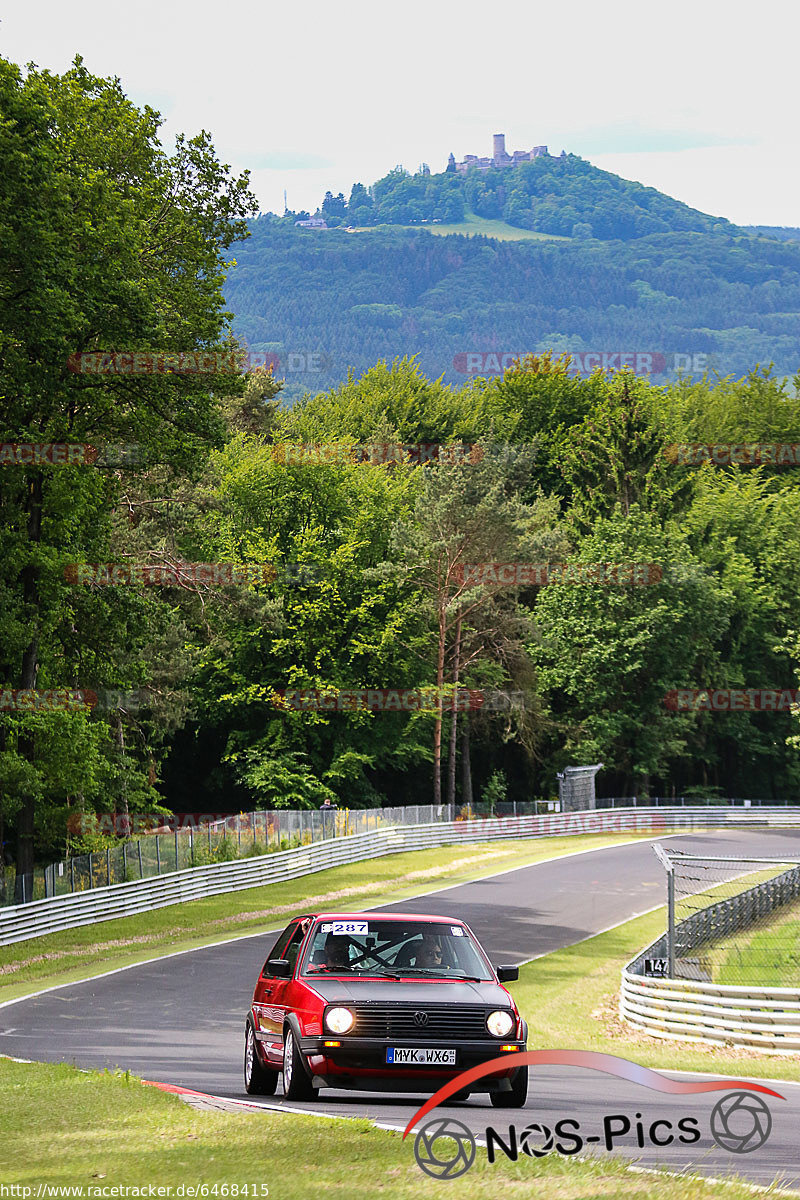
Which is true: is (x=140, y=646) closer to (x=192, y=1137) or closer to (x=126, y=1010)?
(x=126, y=1010)

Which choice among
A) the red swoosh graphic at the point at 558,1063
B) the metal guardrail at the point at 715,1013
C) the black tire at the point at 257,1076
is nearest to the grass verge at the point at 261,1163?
the red swoosh graphic at the point at 558,1063

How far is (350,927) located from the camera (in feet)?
39.7

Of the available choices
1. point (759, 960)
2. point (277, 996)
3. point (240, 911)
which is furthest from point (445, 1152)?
point (240, 911)

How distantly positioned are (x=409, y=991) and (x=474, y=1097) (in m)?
1.37

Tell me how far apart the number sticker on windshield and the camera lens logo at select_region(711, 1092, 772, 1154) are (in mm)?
3094

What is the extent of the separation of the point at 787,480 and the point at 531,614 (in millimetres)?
25236

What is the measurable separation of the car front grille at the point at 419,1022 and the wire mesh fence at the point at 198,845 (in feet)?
72.6

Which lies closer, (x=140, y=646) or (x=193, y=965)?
(x=193, y=965)

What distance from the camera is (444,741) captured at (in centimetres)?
7644

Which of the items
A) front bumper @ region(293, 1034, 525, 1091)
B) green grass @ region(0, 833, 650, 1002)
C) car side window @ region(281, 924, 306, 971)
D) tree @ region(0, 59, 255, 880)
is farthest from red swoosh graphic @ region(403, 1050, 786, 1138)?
tree @ region(0, 59, 255, 880)

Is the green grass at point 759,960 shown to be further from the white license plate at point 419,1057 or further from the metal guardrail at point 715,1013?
the white license plate at point 419,1057

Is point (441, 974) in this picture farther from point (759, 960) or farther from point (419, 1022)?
point (759, 960)

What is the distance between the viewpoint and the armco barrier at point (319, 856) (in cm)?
3247

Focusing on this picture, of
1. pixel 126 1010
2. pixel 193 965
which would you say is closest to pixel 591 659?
pixel 193 965
